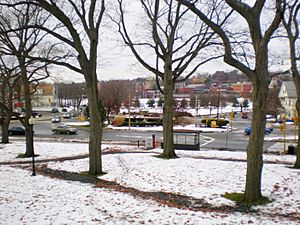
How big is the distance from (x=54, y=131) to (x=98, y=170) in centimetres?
2851

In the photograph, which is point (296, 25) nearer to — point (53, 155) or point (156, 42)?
point (156, 42)

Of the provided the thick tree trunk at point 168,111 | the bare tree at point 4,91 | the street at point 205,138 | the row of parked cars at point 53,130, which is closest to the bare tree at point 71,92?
the row of parked cars at point 53,130

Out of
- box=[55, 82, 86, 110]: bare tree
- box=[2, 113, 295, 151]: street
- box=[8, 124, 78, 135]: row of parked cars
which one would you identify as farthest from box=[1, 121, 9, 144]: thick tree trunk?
box=[55, 82, 86, 110]: bare tree

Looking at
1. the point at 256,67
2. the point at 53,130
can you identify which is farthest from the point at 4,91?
the point at 256,67

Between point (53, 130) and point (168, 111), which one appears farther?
point (53, 130)

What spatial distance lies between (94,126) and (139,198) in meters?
4.39

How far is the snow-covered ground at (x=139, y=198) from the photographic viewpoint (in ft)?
23.1

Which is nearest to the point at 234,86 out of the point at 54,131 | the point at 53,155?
the point at 54,131

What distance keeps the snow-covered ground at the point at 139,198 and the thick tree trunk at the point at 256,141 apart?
1.92 feet

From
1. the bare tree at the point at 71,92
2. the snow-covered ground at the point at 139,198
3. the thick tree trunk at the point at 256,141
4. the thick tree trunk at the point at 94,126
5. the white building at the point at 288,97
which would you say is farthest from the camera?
the bare tree at the point at 71,92

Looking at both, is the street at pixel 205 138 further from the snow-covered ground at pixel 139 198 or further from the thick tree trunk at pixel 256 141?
the thick tree trunk at pixel 256 141

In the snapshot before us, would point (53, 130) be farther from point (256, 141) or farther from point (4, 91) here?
point (256, 141)

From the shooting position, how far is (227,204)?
847 centimetres

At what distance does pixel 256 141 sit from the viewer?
27.5 ft
